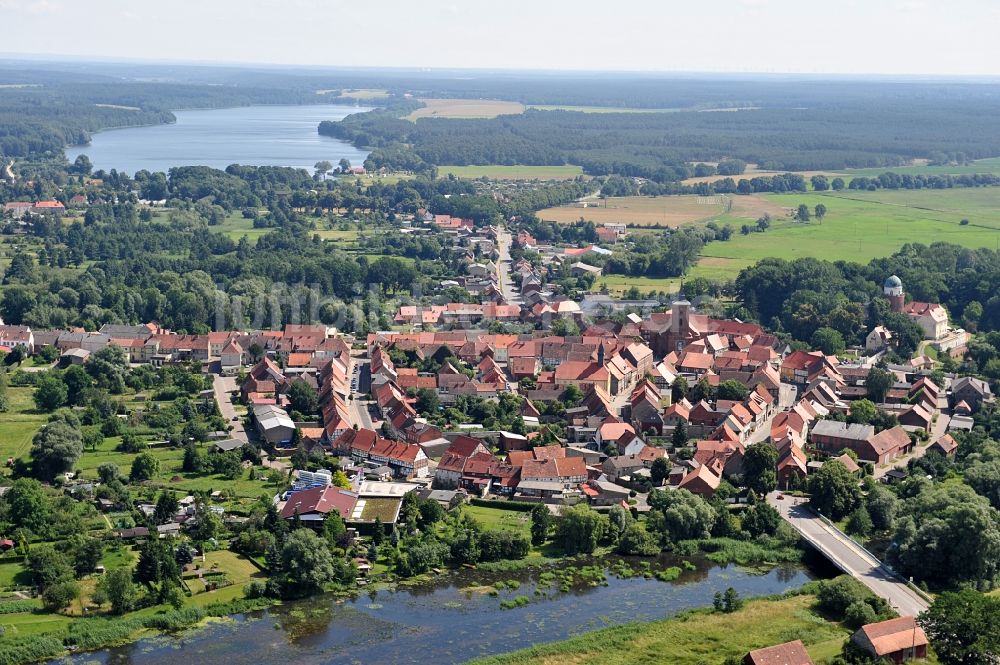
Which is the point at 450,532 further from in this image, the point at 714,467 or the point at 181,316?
the point at 181,316

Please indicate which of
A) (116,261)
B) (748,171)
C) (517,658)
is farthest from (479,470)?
(748,171)

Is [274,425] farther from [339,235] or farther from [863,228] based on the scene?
[863,228]

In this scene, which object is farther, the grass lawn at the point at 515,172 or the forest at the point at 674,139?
the forest at the point at 674,139

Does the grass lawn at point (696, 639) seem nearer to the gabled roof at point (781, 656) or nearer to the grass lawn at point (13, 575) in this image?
the gabled roof at point (781, 656)

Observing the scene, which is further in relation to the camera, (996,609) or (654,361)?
(654,361)

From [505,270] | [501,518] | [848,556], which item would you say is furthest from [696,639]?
[505,270]

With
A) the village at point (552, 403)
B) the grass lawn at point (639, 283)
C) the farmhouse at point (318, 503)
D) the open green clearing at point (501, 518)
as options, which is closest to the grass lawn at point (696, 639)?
the village at point (552, 403)

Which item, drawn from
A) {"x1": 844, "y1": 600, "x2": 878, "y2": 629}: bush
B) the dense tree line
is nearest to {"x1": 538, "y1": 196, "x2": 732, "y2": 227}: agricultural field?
the dense tree line

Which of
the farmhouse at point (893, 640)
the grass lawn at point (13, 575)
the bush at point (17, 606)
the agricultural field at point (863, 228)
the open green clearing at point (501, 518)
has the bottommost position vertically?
the open green clearing at point (501, 518)
